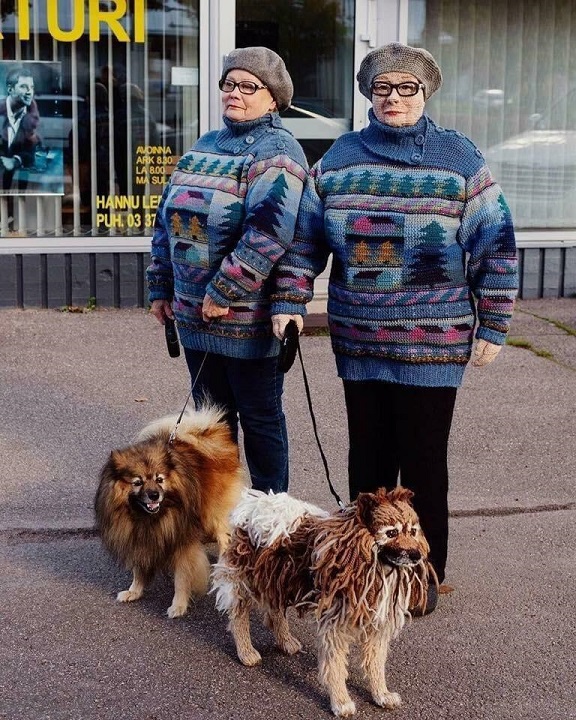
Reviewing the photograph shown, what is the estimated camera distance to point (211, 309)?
14.3 ft

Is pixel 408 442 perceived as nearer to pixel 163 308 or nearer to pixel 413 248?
pixel 413 248

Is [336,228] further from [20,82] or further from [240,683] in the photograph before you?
[20,82]

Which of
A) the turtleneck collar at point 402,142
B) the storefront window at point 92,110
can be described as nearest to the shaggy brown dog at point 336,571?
the turtleneck collar at point 402,142

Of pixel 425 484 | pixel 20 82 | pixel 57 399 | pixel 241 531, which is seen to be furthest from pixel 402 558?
pixel 20 82

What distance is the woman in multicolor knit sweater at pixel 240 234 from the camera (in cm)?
424

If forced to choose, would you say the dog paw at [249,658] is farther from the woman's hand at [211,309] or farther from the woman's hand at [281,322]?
the woman's hand at [211,309]

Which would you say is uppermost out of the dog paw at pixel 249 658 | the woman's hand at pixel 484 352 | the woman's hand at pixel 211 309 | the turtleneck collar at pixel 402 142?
the turtleneck collar at pixel 402 142

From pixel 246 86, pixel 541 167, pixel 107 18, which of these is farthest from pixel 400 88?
pixel 541 167

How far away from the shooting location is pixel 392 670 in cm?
385

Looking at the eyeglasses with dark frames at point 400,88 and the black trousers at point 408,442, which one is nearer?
the eyeglasses with dark frames at point 400,88

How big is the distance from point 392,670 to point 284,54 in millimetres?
6413

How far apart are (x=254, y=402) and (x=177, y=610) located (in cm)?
86

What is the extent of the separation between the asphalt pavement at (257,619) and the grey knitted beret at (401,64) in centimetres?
190

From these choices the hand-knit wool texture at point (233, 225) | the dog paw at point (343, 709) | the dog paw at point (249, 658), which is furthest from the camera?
the hand-knit wool texture at point (233, 225)
